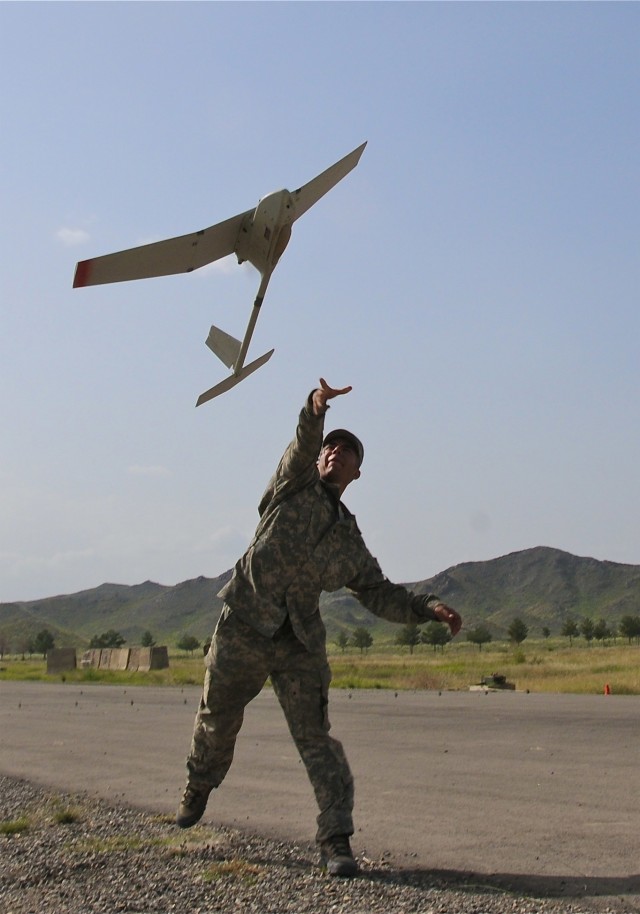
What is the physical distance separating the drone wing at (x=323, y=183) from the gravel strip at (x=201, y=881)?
682 cm

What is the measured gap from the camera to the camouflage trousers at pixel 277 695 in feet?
17.9

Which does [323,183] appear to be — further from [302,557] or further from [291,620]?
[291,620]

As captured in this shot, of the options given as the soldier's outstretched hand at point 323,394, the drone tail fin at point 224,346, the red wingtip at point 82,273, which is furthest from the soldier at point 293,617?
the drone tail fin at point 224,346

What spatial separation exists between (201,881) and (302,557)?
1.74 m

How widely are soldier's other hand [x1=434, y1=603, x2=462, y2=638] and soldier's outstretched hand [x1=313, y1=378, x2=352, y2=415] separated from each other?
129 centimetres

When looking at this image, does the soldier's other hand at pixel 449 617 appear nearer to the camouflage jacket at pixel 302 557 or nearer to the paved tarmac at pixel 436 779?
the camouflage jacket at pixel 302 557

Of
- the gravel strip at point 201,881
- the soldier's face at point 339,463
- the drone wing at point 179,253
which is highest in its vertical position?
the drone wing at point 179,253

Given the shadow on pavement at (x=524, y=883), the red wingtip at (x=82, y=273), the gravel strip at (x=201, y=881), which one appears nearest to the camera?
the gravel strip at (x=201, y=881)

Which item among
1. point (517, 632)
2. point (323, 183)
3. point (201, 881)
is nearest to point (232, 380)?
point (323, 183)

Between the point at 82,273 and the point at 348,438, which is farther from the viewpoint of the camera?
the point at 82,273

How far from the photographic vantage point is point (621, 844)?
5598 millimetres

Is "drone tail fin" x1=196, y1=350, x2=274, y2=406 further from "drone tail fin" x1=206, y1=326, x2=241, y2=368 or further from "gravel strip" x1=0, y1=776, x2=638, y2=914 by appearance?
"gravel strip" x1=0, y1=776, x2=638, y2=914

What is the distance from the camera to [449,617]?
5.54 meters

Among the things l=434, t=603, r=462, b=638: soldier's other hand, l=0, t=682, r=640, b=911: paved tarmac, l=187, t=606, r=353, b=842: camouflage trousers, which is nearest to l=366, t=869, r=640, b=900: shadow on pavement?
l=0, t=682, r=640, b=911: paved tarmac
